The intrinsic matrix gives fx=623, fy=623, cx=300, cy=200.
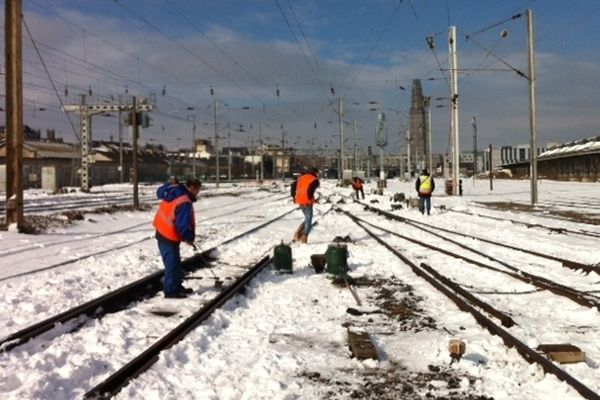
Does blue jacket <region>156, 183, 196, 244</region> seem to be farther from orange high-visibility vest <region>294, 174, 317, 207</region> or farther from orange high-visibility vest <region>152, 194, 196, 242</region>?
orange high-visibility vest <region>294, 174, 317, 207</region>

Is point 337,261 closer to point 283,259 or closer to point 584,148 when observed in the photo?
point 283,259

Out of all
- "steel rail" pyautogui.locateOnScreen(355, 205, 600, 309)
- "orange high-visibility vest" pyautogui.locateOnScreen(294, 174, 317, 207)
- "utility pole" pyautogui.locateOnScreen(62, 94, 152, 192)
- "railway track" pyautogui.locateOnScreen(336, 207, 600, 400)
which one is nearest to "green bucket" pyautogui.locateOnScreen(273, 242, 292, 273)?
"railway track" pyautogui.locateOnScreen(336, 207, 600, 400)

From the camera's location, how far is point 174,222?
9031mm

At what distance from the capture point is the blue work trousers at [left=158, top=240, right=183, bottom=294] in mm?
9188

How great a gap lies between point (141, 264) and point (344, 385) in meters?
8.15

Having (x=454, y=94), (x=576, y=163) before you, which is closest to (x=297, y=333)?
(x=454, y=94)

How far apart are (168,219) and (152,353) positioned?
3256 millimetres

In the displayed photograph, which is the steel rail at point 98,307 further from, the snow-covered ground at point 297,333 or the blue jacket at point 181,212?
the blue jacket at point 181,212

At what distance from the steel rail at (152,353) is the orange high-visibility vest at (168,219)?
3.69 feet

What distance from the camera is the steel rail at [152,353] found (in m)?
5.04

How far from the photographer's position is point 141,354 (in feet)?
19.5

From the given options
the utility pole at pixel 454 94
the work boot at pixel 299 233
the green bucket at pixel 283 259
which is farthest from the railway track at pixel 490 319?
the utility pole at pixel 454 94

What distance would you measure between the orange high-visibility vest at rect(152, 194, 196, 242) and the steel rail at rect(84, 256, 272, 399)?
1125mm

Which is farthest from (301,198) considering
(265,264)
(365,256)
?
(265,264)
